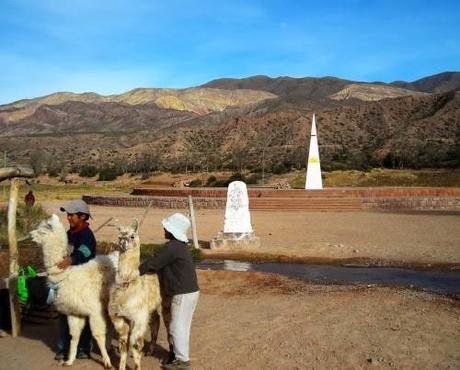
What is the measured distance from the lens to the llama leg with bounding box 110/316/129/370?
18.9ft

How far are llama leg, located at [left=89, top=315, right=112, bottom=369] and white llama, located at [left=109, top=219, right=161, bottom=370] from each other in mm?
282

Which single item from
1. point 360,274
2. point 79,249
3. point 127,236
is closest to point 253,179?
point 360,274

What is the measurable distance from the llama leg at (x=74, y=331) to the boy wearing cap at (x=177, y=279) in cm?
90

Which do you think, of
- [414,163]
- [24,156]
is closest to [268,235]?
[414,163]

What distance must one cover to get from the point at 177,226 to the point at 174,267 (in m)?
0.39

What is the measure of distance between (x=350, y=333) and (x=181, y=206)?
20.1m

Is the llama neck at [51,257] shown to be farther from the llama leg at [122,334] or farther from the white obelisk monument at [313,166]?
the white obelisk monument at [313,166]

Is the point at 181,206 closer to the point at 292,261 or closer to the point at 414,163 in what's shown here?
the point at 292,261

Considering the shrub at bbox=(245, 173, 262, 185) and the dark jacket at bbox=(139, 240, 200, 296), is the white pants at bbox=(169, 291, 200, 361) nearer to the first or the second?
the dark jacket at bbox=(139, 240, 200, 296)

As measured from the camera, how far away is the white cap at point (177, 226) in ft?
19.2

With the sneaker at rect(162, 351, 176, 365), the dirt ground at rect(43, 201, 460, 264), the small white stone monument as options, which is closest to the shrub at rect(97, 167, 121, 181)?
the dirt ground at rect(43, 201, 460, 264)

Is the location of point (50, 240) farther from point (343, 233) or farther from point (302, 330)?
point (343, 233)

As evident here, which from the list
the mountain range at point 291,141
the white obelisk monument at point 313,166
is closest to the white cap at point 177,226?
the white obelisk monument at point 313,166

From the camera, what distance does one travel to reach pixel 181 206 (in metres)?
26.9
